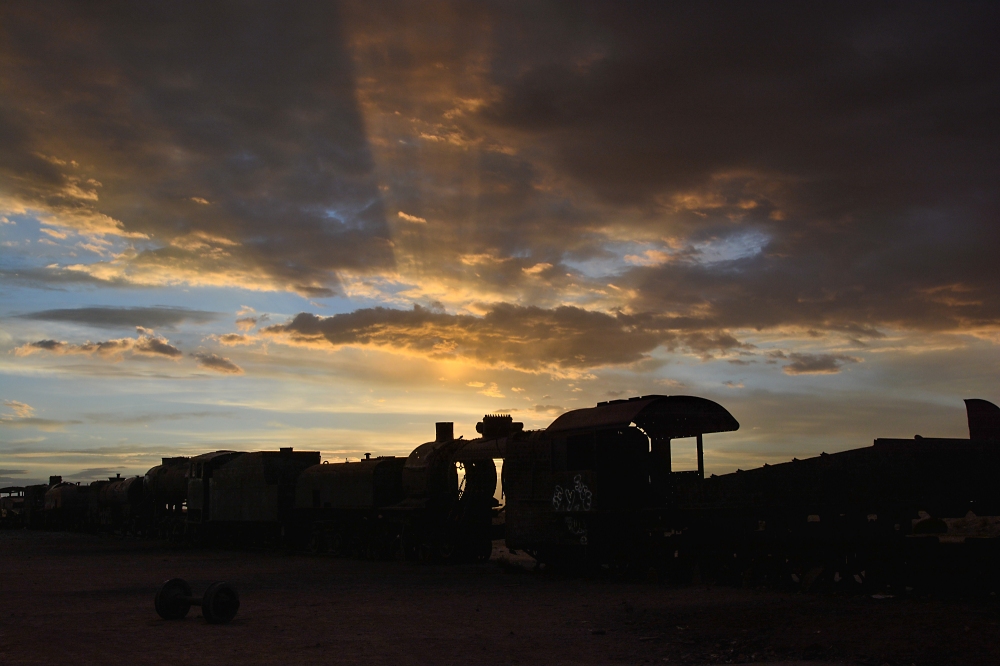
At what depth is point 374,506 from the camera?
93.0 feet

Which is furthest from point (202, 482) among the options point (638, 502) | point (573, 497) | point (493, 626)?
point (493, 626)

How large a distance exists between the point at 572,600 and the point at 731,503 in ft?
13.1

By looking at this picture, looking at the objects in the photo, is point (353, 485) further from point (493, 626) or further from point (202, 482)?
point (493, 626)

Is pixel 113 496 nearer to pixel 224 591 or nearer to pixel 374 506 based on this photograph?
pixel 374 506

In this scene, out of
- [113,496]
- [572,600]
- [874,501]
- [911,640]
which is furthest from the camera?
[113,496]

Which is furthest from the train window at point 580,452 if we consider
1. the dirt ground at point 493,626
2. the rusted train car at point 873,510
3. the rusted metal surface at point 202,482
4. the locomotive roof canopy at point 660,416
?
the rusted metal surface at point 202,482

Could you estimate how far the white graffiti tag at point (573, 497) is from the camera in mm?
19922

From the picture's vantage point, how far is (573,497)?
2036 cm

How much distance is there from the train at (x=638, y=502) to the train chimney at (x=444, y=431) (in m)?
0.05

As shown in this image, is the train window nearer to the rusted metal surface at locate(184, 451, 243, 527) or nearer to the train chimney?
the train chimney

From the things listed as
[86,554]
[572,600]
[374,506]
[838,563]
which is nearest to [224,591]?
[572,600]

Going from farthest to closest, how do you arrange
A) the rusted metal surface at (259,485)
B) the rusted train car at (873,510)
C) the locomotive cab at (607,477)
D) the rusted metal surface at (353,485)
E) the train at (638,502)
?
the rusted metal surface at (259,485) → the rusted metal surface at (353,485) → the locomotive cab at (607,477) → the train at (638,502) → the rusted train car at (873,510)

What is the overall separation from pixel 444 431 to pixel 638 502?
9661 millimetres

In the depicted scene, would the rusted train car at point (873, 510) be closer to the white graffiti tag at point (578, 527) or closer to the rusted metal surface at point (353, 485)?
the white graffiti tag at point (578, 527)
